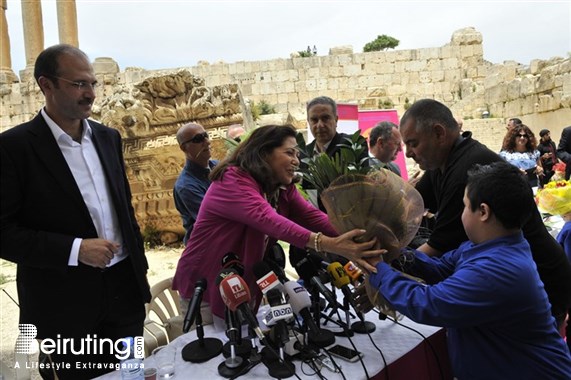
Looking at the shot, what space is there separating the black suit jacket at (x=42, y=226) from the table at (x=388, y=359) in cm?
49

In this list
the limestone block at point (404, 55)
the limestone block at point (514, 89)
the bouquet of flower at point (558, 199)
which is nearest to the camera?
the bouquet of flower at point (558, 199)

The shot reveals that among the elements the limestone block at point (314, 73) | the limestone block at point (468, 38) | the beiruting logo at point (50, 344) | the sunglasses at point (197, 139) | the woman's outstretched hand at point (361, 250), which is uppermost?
the limestone block at point (468, 38)

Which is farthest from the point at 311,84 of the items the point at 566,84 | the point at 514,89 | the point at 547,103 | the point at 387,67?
the point at 566,84

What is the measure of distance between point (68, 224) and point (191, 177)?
1.34 meters

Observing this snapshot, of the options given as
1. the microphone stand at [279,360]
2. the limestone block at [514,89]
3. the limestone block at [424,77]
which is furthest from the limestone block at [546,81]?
the microphone stand at [279,360]

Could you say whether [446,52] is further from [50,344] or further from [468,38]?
[50,344]

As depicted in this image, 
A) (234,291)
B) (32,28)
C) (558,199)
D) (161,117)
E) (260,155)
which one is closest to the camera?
(234,291)

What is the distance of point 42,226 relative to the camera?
1.80 metres

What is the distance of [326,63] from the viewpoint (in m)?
20.3

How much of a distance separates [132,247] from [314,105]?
2.03 m

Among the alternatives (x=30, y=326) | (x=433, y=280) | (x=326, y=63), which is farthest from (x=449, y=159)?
(x=326, y=63)

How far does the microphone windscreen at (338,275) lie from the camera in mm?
1788

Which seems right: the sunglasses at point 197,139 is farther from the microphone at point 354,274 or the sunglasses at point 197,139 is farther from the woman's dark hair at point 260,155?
the microphone at point 354,274

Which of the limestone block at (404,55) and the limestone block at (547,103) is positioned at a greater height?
the limestone block at (404,55)
